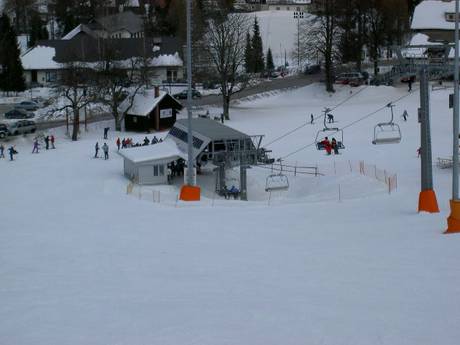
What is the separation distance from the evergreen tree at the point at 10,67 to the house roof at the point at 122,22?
1636 cm

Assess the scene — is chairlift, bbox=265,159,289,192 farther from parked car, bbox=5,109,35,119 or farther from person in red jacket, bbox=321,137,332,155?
parked car, bbox=5,109,35,119

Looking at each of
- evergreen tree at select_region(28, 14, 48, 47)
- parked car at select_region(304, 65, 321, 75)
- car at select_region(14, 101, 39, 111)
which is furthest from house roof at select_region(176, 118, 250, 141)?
evergreen tree at select_region(28, 14, 48, 47)

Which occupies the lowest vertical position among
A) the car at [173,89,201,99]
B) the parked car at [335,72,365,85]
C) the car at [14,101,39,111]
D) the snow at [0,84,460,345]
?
the snow at [0,84,460,345]

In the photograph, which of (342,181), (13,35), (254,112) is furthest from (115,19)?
(342,181)

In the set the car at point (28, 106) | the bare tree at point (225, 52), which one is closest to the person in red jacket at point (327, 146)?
the bare tree at point (225, 52)

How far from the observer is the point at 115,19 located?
3201 inches

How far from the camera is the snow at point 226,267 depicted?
30.2 ft

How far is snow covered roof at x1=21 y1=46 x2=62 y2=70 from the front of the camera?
68688 mm

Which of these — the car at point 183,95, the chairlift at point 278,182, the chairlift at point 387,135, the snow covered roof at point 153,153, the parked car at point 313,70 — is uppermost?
the parked car at point 313,70

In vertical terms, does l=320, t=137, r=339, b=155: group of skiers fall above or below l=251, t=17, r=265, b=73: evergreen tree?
below

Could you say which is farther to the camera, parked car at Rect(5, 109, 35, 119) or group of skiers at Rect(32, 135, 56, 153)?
A: parked car at Rect(5, 109, 35, 119)

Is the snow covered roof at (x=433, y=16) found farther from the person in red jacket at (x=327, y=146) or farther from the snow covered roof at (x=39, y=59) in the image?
the snow covered roof at (x=39, y=59)

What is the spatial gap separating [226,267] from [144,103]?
35550mm

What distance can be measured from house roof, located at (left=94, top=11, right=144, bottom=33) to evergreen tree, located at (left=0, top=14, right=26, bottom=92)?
53.7ft
